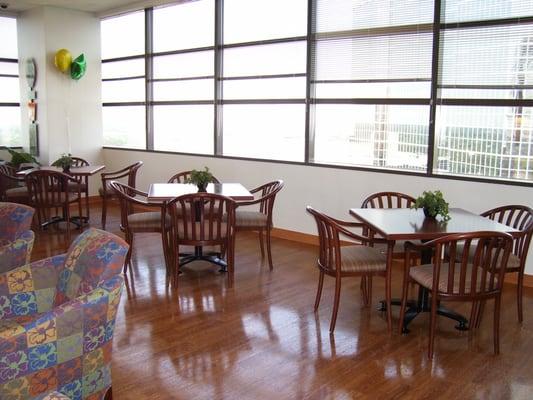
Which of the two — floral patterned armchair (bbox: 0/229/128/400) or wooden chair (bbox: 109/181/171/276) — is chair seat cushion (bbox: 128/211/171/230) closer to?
wooden chair (bbox: 109/181/171/276)

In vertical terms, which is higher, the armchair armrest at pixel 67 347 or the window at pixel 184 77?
the window at pixel 184 77

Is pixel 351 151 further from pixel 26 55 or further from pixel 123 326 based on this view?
pixel 26 55

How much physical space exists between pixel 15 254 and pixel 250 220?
88.0 inches

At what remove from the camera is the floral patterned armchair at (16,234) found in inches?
112

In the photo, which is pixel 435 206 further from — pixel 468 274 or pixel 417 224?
pixel 468 274

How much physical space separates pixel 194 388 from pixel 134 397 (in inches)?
11.7

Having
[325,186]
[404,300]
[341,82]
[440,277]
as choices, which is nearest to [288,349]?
[404,300]

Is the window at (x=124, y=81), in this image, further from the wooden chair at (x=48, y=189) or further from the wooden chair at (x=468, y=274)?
the wooden chair at (x=468, y=274)

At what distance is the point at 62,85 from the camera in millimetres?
7840

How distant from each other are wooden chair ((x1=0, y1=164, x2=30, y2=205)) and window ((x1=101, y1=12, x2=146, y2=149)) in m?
1.98

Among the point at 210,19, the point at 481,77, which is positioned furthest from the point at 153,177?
the point at 481,77

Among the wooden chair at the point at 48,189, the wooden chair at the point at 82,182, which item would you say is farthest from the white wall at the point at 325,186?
the wooden chair at the point at 48,189

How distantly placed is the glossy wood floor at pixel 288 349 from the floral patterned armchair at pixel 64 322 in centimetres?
58

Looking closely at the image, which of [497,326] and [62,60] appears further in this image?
[62,60]
